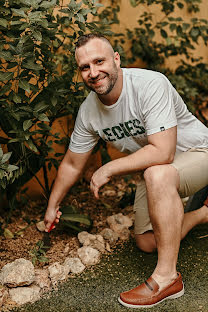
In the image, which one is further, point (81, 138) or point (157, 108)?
point (81, 138)

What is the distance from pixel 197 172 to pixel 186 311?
737 millimetres

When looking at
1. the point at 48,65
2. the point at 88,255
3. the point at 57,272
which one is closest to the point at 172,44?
the point at 48,65

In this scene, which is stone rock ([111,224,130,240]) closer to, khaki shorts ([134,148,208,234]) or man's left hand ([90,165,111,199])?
khaki shorts ([134,148,208,234])

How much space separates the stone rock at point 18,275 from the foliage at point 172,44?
2031mm

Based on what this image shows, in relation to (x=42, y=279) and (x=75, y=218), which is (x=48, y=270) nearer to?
(x=42, y=279)

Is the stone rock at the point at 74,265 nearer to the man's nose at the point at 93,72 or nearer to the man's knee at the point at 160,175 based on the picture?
the man's knee at the point at 160,175

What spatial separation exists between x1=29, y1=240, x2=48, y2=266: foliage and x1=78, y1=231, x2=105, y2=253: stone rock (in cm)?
23

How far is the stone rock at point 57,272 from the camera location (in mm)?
2520

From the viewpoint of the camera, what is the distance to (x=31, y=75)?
2551 millimetres

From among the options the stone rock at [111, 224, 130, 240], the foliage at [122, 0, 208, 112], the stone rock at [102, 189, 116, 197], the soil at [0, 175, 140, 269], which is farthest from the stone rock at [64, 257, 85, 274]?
the foliage at [122, 0, 208, 112]

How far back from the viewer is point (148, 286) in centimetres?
229

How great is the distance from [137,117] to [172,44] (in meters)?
1.92

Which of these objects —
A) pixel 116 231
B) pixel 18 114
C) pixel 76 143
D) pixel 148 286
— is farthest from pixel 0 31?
pixel 148 286

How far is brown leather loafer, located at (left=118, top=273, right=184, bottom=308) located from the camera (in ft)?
7.39
